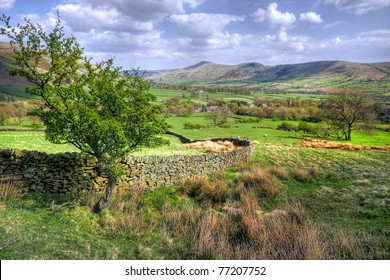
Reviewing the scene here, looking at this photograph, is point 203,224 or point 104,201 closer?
point 203,224

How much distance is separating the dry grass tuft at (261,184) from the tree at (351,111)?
33.4 meters

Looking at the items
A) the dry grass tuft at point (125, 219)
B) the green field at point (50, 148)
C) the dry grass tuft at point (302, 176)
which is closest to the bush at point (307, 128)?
the green field at point (50, 148)

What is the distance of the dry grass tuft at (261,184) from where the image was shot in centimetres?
1397

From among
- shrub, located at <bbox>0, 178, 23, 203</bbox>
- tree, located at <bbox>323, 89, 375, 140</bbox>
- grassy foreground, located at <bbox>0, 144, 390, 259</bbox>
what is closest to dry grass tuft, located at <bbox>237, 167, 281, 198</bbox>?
grassy foreground, located at <bbox>0, 144, 390, 259</bbox>

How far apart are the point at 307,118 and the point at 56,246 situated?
73010 mm

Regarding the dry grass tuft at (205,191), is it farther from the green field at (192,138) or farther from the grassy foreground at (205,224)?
the green field at (192,138)

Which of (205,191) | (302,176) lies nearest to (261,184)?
(205,191)

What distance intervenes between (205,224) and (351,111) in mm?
45242

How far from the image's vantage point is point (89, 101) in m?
10.2

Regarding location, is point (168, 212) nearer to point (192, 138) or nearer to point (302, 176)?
point (302, 176)

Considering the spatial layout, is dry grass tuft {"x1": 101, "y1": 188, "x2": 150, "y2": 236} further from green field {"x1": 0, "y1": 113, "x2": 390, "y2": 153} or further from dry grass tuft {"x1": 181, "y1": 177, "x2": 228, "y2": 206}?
green field {"x1": 0, "y1": 113, "x2": 390, "y2": 153}

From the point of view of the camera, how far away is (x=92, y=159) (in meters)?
13.0

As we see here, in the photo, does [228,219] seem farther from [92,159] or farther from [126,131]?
[92,159]
